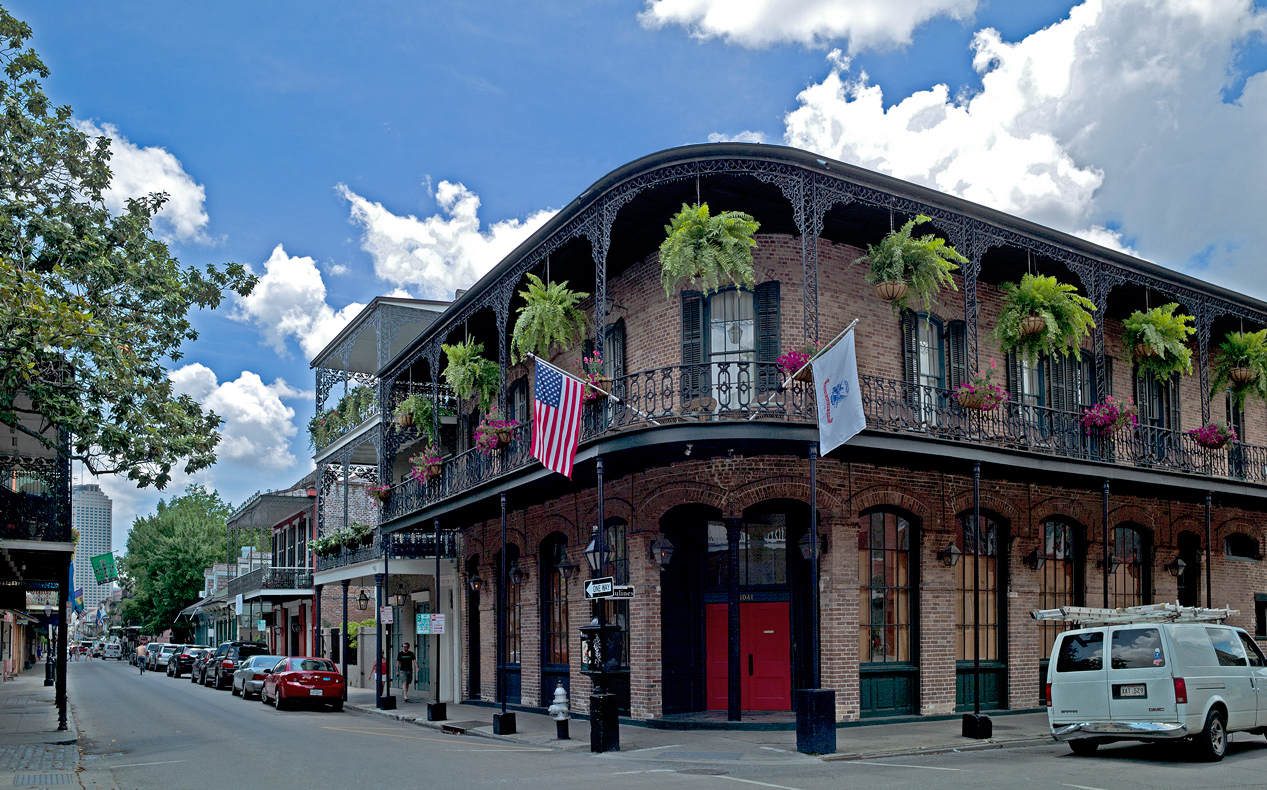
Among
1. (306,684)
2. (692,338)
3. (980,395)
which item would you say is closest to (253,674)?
(306,684)

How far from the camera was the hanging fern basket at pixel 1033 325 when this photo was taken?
17.7 m

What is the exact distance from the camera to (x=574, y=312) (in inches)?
746

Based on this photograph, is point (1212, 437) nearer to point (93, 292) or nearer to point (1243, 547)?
point (1243, 547)

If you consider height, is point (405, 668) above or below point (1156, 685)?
below

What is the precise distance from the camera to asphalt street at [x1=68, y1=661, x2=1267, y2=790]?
11.1 meters

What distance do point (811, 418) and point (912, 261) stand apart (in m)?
3.25

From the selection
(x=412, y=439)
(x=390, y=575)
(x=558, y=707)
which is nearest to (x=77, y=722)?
(x=390, y=575)

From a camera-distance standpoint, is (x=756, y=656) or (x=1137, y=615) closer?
(x=1137, y=615)

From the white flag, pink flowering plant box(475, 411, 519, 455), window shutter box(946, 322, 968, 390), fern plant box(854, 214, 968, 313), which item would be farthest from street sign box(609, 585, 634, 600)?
window shutter box(946, 322, 968, 390)

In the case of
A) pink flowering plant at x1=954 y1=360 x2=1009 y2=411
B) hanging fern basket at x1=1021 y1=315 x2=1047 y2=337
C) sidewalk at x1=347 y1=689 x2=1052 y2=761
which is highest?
hanging fern basket at x1=1021 y1=315 x2=1047 y2=337

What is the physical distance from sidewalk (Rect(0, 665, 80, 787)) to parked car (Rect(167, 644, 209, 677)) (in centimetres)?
1808

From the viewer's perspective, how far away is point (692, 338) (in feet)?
59.1

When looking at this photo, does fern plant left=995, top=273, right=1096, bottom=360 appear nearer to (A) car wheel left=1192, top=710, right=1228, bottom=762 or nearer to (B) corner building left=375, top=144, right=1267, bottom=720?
(B) corner building left=375, top=144, right=1267, bottom=720

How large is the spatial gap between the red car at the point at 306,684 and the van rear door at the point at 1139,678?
19043mm
